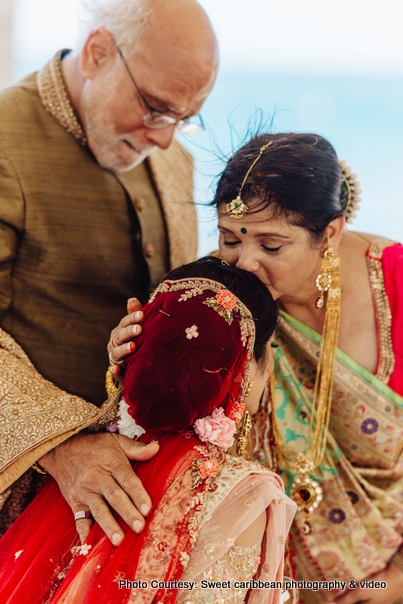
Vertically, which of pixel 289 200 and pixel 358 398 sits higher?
pixel 289 200

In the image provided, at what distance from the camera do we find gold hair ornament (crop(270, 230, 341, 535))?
1.57 meters

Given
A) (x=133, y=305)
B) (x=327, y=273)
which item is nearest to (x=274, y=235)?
(x=327, y=273)

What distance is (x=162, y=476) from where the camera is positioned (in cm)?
108

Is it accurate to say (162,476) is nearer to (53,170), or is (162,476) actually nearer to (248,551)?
(248,551)

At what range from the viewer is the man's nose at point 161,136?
5.59 ft

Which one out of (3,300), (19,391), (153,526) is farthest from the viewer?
(3,300)

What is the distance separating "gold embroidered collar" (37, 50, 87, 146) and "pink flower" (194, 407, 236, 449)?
3.58 feet

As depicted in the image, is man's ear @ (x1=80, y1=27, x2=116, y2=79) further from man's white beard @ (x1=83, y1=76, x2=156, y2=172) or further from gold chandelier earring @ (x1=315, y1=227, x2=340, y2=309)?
gold chandelier earring @ (x1=315, y1=227, x2=340, y2=309)

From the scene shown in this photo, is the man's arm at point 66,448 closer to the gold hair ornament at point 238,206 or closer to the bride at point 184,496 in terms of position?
the bride at point 184,496

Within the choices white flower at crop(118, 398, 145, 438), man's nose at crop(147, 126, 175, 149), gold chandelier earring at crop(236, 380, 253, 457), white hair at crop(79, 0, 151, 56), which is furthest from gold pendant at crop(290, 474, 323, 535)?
white hair at crop(79, 0, 151, 56)

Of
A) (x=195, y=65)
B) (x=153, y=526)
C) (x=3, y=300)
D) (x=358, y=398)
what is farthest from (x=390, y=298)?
(x=3, y=300)

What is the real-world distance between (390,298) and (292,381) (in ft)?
1.33

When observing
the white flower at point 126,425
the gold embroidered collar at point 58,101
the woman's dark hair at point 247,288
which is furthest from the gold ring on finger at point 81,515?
the gold embroidered collar at point 58,101

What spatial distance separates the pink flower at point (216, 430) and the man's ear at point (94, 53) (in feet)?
3.84
